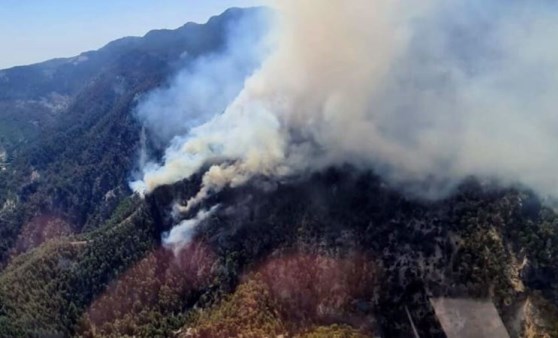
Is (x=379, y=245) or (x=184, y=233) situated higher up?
(x=184, y=233)

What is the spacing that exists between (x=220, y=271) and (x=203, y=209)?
19.0 m

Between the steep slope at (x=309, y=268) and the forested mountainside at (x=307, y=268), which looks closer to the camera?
the forested mountainside at (x=307, y=268)

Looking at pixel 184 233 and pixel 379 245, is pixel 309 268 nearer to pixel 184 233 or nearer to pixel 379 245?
pixel 379 245

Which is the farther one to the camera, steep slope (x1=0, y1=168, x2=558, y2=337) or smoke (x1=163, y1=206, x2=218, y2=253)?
smoke (x1=163, y1=206, x2=218, y2=253)

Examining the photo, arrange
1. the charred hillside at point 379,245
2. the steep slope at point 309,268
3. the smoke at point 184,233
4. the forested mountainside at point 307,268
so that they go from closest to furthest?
the charred hillside at point 379,245 → the forested mountainside at point 307,268 → the steep slope at point 309,268 → the smoke at point 184,233

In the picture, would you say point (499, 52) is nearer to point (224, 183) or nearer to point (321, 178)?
point (321, 178)

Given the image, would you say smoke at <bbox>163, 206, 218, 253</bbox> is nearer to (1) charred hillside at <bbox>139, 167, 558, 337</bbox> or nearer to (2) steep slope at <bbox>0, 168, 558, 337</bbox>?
(1) charred hillside at <bbox>139, 167, 558, 337</bbox>

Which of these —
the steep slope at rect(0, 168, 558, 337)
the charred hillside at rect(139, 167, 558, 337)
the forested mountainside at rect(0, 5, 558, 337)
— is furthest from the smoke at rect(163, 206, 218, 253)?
the steep slope at rect(0, 168, 558, 337)

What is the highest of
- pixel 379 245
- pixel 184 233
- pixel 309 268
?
pixel 184 233

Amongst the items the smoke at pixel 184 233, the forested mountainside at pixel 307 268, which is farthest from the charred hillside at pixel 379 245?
the smoke at pixel 184 233

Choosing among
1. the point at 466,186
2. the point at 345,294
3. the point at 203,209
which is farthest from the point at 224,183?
the point at 466,186

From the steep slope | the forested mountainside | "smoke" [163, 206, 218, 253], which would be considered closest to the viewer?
the forested mountainside

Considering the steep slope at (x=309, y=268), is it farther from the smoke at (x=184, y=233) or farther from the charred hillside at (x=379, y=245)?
the smoke at (x=184, y=233)

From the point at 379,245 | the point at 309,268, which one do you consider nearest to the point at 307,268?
the point at 309,268
